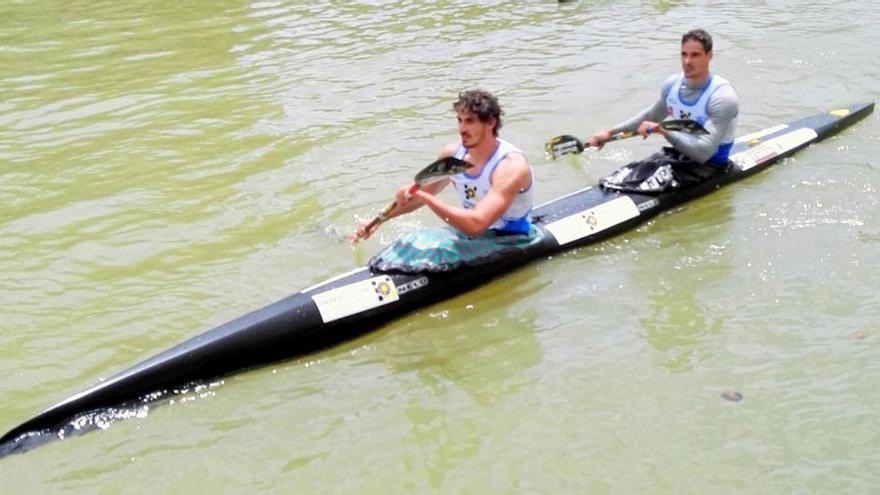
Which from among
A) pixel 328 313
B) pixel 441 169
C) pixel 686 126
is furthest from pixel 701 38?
pixel 328 313

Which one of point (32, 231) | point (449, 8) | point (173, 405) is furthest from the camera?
point (449, 8)

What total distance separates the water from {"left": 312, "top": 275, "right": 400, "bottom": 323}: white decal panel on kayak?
0.19 m

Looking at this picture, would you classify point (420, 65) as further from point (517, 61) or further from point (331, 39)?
point (331, 39)

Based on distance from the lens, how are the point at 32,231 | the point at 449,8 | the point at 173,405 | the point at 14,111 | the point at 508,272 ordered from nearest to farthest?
the point at 173,405
the point at 508,272
the point at 32,231
the point at 14,111
the point at 449,8

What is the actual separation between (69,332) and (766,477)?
399 centimetres

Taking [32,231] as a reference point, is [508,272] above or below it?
below

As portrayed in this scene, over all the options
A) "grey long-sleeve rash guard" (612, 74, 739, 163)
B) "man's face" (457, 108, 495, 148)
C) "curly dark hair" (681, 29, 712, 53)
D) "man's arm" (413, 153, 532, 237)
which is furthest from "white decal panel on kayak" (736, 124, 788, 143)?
"man's face" (457, 108, 495, 148)

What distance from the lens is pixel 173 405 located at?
15.4 ft

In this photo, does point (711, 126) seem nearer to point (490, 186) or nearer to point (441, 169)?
point (490, 186)

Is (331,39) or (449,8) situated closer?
(331,39)

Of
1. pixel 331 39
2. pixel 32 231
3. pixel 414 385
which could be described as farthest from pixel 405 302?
pixel 331 39

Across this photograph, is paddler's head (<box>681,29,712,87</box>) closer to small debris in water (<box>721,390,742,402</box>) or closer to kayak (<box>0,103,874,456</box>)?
kayak (<box>0,103,874,456</box>)

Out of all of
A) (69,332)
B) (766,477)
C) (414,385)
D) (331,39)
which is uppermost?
(331,39)

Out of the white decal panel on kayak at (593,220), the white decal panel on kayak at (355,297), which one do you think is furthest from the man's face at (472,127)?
the white decal panel on kayak at (593,220)
